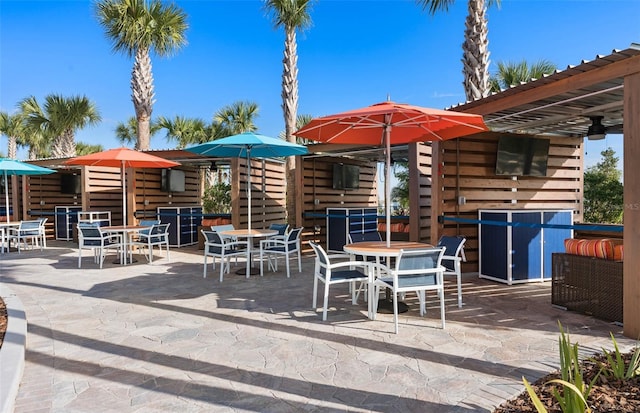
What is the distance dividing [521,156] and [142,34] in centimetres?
1184

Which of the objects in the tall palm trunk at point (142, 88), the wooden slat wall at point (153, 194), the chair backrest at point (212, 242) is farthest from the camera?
the tall palm trunk at point (142, 88)

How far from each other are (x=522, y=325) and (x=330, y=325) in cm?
184

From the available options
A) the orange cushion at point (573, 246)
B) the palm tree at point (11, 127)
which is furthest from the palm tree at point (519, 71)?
the palm tree at point (11, 127)

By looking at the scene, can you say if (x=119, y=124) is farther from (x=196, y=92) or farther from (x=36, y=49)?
(x=36, y=49)

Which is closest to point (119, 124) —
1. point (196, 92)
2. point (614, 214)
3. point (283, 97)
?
point (196, 92)

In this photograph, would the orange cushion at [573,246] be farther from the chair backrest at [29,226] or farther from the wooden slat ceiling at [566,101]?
the chair backrest at [29,226]

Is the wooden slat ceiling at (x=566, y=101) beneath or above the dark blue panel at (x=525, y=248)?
above

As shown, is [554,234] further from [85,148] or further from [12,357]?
[85,148]

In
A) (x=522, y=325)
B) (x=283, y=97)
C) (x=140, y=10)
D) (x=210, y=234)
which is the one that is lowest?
(x=522, y=325)

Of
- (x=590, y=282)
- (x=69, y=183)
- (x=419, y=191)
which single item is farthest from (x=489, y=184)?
(x=69, y=183)

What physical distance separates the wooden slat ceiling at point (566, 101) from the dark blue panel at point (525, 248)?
57.7 inches

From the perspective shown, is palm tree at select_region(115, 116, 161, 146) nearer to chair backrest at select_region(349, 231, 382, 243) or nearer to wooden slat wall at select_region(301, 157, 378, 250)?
wooden slat wall at select_region(301, 157, 378, 250)

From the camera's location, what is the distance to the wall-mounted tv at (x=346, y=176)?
10.1 meters

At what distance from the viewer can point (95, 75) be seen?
1562cm
